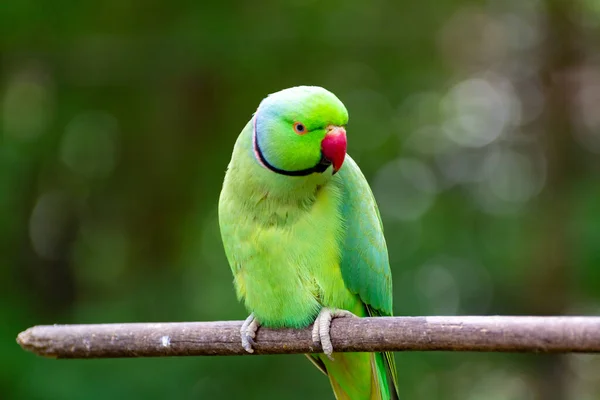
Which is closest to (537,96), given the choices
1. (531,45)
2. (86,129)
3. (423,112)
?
(531,45)

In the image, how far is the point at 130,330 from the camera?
2.59 metres

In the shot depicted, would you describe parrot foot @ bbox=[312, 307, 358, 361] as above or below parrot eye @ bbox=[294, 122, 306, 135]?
below

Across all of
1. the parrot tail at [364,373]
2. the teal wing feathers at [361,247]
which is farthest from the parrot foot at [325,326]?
the parrot tail at [364,373]

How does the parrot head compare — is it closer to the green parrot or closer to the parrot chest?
the green parrot

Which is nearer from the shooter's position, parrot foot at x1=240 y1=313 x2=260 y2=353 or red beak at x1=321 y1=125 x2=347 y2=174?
red beak at x1=321 y1=125 x2=347 y2=174

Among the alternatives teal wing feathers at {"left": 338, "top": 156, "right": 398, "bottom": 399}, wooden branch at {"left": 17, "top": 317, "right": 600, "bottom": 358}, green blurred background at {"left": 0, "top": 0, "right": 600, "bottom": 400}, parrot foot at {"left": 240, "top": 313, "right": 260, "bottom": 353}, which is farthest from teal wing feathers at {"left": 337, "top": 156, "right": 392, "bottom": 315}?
green blurred background at {"left": 0, "top": 0, "right": 600, "bottom": 400}

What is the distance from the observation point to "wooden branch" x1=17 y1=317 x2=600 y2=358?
196 centimetres

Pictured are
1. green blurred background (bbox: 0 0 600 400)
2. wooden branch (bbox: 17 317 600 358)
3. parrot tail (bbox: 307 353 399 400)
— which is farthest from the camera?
green blurred background (bbox: 0 0 600 400)

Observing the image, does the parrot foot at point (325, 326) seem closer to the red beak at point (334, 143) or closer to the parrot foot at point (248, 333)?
the parrot foot at point (248, 333)

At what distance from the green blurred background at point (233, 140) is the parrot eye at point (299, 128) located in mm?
2637

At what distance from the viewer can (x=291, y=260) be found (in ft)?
8.77

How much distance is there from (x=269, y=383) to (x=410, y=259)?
4.17 ft

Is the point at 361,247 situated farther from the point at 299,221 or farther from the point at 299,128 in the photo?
the point at 299,128

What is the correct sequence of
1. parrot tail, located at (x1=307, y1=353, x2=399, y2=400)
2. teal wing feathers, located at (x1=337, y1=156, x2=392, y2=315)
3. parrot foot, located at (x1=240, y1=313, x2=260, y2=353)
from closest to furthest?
parrot foot, located at (x1=240, y1=313, x2=260, y2=353)
teal wing feathers, located at (x1=337, y1=156, x2=392, y2=315)
parrot tail, located at (x1=307, y1=353, x2=399, y2=400)
